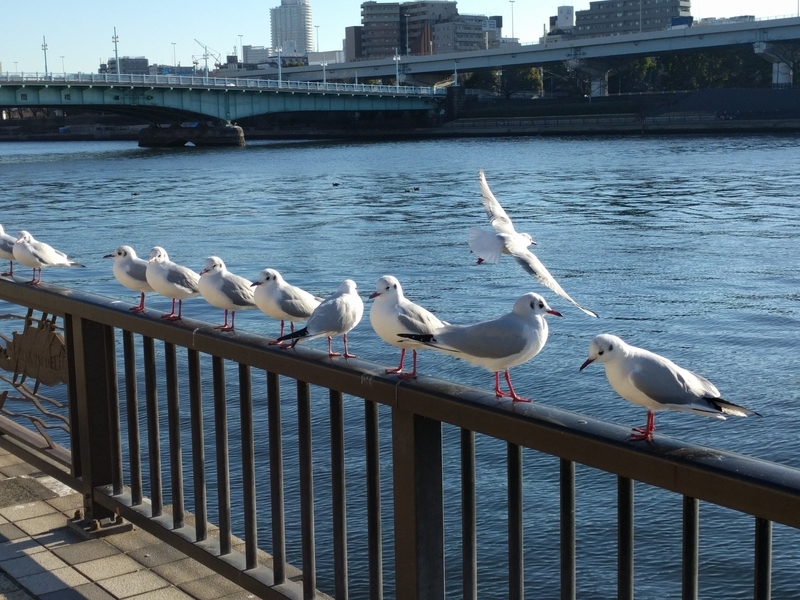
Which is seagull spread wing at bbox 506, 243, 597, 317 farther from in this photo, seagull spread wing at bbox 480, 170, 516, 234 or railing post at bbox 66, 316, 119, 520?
railing post at bbox 66, 316, 119, 520

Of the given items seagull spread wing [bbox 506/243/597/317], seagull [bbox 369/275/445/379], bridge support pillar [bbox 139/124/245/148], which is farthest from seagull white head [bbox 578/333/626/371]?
bridge support pillar [bbox 139/124/245/148]

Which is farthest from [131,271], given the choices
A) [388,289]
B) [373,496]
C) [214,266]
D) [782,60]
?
[782,60]

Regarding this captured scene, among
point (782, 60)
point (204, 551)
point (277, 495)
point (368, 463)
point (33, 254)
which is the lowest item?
point (204, 551)

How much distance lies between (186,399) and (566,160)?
139ft

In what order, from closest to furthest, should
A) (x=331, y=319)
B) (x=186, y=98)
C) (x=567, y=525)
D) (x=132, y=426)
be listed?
(x=567, y=525), (x=331, y=319), (x=132, y=426), (x=186, y=98)

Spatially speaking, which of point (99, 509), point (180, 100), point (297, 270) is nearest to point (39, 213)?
point (297, 270)

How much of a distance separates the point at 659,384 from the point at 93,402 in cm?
247

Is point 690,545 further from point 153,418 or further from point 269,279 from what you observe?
point 153,418

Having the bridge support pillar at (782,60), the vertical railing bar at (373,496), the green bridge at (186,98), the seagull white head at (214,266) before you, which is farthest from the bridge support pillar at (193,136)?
the vertical railing bar at (373,496)

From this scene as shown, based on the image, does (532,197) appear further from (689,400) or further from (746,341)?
(689,400)

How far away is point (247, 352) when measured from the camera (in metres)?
3.28

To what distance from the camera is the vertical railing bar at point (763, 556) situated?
80.9 inches

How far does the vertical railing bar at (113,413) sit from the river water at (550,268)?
1999 millimetres

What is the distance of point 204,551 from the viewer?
3619 millimetres
